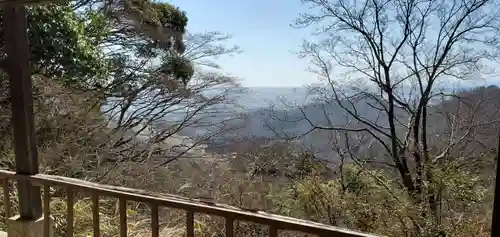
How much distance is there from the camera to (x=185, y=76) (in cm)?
664

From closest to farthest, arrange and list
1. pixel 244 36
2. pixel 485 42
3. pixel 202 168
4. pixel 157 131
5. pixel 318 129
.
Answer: pixel 485 42, pixel 318 129, pixel 244 36, pixel 202 168, pixel 157 131

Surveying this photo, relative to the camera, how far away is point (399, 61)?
4.58 m

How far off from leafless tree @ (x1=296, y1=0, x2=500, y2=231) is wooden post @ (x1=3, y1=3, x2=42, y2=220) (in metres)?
3.04

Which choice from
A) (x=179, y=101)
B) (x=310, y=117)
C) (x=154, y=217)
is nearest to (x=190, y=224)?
(x=154, y=217)

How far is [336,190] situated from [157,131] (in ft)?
10.5

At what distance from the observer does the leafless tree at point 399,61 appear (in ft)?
13.9

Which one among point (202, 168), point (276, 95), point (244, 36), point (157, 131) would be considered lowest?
point (202, 168)

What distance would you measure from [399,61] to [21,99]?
3.80 metres

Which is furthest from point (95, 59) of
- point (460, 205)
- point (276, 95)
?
point (460, 205)

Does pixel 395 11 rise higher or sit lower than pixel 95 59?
higher

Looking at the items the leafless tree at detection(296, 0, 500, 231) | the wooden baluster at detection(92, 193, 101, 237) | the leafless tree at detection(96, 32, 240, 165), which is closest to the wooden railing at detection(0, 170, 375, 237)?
the wooden baluster at detection(92, 193, 101, 237)

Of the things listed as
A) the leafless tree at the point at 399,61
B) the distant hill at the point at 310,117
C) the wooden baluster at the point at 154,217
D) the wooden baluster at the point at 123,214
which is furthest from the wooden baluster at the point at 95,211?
the leafless tree at the point at 399,61

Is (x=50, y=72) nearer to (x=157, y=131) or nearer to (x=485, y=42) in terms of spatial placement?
(x=157, y=131)

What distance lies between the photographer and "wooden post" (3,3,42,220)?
215 cm
